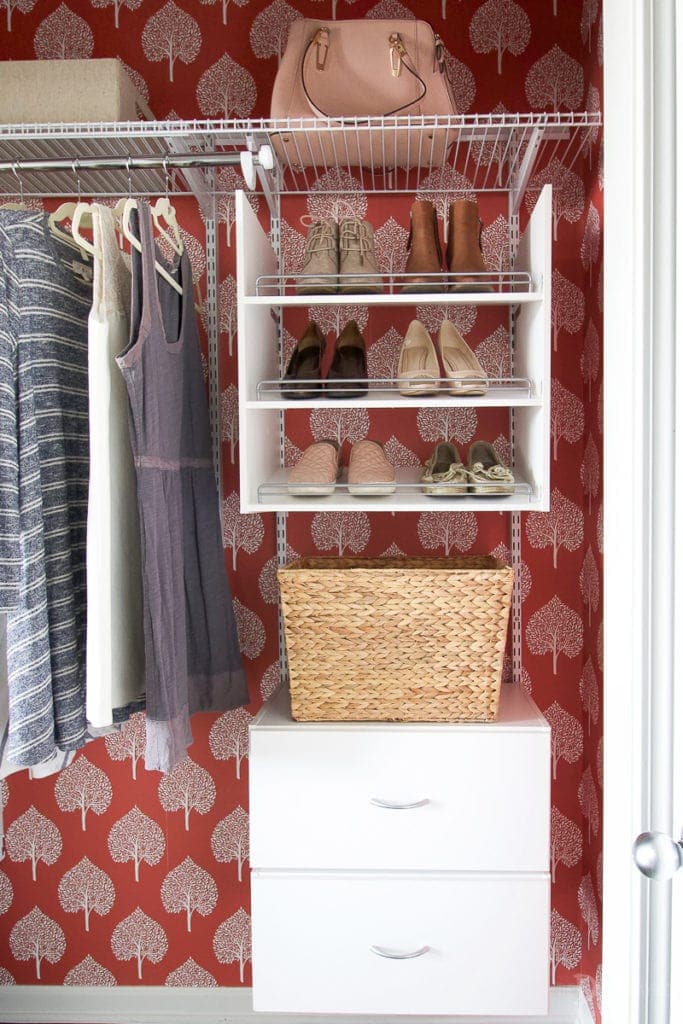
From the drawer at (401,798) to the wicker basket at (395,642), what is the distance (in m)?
0.05

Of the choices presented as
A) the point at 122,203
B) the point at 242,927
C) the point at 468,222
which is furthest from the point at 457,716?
the point at 122,203

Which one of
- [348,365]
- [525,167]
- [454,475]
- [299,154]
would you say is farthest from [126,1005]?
[525,167]

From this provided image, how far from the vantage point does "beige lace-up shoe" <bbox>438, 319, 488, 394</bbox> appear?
5.49 ft

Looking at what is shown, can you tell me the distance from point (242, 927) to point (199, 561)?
102 centimetres

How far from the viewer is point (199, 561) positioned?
1.74 m

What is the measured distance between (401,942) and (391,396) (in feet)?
3.77

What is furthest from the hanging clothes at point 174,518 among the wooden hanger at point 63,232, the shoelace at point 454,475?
the shoelace at point 454,475

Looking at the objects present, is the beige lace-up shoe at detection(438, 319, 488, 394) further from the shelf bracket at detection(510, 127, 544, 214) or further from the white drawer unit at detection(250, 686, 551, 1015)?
the white drawer unit at detection(250, 686, 551, 1015)

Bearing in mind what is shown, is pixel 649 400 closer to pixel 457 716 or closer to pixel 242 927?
pixel 457 716

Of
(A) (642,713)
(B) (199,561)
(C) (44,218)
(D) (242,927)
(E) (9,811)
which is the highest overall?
(C) (44,218)

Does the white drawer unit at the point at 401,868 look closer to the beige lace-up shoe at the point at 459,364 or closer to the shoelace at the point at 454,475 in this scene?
the shoelace at the point at 454,475

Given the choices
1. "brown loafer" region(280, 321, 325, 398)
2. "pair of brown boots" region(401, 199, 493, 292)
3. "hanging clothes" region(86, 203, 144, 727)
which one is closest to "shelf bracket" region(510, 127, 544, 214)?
"pair of brown boots" region(401, 199, 493, 292)

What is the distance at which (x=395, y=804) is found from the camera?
165cm

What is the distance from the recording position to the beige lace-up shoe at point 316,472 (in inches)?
66.1
